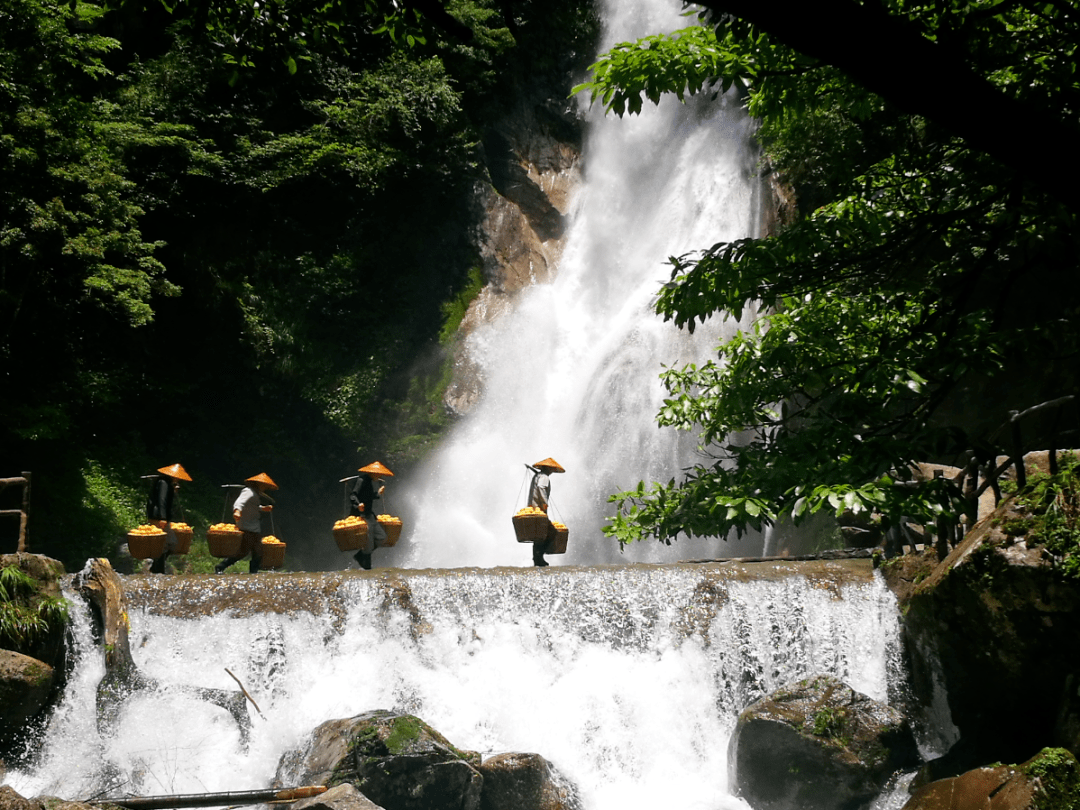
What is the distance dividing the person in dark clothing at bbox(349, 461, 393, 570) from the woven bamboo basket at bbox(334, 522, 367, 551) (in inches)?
12.3

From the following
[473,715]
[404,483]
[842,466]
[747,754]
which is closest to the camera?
[842,466]

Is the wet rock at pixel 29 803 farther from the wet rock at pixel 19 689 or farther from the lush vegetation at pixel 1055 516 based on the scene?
the lush vegetation at pixel 1055 516

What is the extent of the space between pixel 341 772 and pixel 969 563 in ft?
15.5

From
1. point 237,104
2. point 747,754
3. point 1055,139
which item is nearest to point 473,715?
point 747,754

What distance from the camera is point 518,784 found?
632 centimetres

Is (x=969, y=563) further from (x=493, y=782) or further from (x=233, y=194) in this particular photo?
(x=233, y=194)

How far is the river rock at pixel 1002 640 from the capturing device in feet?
18.2

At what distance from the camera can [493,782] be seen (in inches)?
247

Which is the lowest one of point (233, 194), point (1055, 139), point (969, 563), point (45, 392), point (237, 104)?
point (969, 563)

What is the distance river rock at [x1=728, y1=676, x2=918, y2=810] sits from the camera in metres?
6.45

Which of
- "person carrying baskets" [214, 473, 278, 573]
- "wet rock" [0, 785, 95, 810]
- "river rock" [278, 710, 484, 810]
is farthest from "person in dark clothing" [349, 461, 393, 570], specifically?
"wet rock" [0, 785, 95, 810]

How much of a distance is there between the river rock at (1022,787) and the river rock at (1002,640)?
1.53 feet

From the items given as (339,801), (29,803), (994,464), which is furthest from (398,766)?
(994,464)

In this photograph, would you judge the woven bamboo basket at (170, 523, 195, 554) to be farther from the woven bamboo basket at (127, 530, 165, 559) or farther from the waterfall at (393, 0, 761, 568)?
the waterfall at (393, 0, 761, 568)
